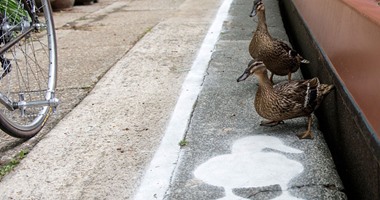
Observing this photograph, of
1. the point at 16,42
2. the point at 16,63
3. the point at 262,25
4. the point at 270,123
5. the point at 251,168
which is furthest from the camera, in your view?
the point at 262,25

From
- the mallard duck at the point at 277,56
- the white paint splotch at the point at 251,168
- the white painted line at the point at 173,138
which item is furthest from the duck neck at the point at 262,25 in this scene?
the white paint splotch at the point at 251,168

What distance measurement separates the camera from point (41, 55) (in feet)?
20.4

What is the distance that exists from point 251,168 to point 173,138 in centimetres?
72

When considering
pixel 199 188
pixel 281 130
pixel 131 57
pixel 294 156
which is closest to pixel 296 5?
pixel 131 57

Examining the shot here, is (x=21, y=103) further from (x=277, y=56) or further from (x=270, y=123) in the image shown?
(x=277, y=56)

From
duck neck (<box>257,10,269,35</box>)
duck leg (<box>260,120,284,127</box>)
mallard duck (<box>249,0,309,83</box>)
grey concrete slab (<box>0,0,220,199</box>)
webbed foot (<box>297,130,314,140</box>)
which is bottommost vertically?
grey concrete slab (<box>0,0,220,199</box>)

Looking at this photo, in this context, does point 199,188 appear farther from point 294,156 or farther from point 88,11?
point 88,11

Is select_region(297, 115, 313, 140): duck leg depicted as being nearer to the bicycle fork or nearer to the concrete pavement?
the concrete pavement

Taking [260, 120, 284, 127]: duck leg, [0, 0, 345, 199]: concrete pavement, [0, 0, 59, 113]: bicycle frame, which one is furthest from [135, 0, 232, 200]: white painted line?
[0, 0, 59, 113]: bicycle frame

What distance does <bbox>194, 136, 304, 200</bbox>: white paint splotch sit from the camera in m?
2.86

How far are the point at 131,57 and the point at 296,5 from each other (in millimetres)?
2374

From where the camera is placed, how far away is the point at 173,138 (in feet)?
11.6

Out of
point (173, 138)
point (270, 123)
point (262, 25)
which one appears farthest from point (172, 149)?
point (262, 25)

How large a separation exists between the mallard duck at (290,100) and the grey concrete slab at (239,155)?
135 millimetres
